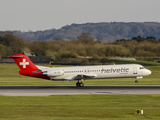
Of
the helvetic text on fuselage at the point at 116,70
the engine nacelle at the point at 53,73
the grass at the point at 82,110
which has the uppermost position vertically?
the helvetic text on fuselage at the point at 116,70

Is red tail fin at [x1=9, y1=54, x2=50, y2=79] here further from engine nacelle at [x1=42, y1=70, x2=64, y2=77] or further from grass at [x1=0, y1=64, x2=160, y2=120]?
grass at [x1=0, y1=64, x2=160, y2=120]

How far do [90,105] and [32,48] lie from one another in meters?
107

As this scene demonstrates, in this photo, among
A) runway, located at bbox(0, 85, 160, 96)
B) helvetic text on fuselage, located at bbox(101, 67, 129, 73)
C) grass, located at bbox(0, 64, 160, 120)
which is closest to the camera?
grass, located at bbox(0, 64, 160, 120)

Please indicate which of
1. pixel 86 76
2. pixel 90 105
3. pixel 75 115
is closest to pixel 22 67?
pixel 86 76

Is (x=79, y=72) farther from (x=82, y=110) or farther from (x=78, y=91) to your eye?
(x=82, y=110)

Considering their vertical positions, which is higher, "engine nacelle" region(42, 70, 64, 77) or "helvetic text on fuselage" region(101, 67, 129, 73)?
"helvetic text on fuselage" region(101, 67, 129, 73)

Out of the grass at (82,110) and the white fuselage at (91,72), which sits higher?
the white fuselage at (91,72)

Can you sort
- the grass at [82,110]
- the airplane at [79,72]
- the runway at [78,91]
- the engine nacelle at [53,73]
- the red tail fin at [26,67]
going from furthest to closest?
the red tail fin at [26,67]
the airplane at [79,72]
the engine nacelle at [53,73]
the runway at [78,91]
the grass at [82,110]

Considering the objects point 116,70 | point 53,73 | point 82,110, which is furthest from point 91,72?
point 82,110

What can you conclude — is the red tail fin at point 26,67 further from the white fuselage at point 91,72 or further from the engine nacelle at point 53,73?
the white fuselage at point 91,72

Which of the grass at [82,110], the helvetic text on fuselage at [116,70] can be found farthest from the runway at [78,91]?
the grass at [82,110]

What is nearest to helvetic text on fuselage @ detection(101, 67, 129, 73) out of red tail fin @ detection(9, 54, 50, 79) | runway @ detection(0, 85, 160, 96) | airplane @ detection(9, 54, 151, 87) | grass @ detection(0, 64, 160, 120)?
airplane @ detection(9, 54, 151, 87)

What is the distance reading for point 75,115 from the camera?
19141 millimetres

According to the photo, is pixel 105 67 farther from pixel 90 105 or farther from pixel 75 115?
pixel 75 115
